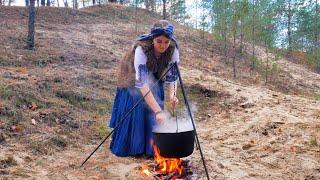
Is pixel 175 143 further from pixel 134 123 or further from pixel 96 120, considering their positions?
pixel 96 120

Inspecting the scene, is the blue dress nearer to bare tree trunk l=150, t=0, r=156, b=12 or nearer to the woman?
the woman

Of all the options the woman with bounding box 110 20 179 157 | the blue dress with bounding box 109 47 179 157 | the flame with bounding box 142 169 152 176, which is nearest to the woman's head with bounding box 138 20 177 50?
the woman with bounding box 110 20 179 157

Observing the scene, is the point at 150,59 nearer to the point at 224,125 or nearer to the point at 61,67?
the point at 224,125

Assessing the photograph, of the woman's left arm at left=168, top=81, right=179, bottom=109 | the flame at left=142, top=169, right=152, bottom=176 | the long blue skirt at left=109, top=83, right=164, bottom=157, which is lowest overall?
the flame at left=142, top=169, right=152, bottom=176

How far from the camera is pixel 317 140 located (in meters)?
5.21

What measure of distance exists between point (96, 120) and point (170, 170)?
10.2 feet

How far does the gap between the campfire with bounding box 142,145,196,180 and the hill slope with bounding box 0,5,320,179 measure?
0.15 m

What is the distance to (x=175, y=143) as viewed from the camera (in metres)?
3.51

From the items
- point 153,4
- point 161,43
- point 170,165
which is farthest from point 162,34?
point 153,4

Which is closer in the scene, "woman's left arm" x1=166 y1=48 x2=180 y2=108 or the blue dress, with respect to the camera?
"woman's left arm" x1=166 y1=48 x2=180 y2=108

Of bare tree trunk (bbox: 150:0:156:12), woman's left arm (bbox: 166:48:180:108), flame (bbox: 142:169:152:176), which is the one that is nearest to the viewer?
flame (bbox: 142:169:152:176)

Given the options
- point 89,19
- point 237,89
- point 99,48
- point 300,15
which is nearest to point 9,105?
point 237,89

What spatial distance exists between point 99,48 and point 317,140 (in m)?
9.35

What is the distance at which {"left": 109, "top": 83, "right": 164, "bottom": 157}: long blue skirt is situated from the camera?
4.68 meters
